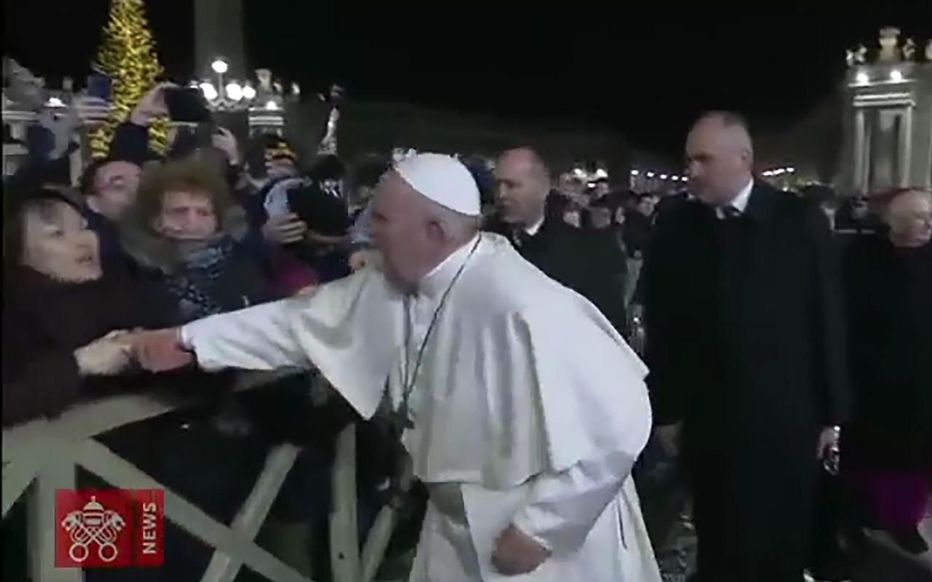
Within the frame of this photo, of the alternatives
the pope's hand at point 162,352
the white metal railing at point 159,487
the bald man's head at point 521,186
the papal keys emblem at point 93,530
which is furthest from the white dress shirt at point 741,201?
the papal keys emblem at point 93,530

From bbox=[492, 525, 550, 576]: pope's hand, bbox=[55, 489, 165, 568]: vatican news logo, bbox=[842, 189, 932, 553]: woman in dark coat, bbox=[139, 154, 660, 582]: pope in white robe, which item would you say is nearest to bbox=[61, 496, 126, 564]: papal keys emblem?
bbox=[55, 489, 165, 568]: vatican news logo

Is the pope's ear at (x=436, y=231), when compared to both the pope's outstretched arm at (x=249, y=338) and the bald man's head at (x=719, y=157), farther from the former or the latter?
the bald man's head at (x=719, y=157)

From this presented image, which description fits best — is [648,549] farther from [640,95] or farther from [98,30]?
[98,30]

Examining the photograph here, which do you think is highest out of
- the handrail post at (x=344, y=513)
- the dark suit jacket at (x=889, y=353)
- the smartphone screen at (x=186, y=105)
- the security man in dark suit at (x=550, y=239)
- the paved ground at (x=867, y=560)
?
the smartphone screen at (x=186, y=105)

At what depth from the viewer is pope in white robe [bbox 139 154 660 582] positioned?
6.16ft

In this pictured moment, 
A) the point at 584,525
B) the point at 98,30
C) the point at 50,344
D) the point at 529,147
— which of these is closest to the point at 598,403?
the point at 584,525

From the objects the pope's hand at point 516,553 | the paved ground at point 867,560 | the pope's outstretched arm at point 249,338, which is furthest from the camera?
the paved ground at point 867,560

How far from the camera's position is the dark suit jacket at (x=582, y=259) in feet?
8.12

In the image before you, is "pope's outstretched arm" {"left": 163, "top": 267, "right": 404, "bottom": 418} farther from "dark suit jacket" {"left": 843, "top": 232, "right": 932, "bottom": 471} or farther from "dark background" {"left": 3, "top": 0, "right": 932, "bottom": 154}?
"dark suit jacket" {"left": 843, "top": 232, "right": 932, "bottom": 471}

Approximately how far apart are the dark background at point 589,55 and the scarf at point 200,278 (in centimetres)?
31

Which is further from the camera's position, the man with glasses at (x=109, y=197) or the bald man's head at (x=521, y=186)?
the bald man's head at (x=521, y=186)

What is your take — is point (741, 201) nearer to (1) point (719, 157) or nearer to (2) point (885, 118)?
(1) point (719, 157)

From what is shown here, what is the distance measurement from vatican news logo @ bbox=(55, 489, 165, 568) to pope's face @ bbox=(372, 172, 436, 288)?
0.60 meters

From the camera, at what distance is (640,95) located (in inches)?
96.3
